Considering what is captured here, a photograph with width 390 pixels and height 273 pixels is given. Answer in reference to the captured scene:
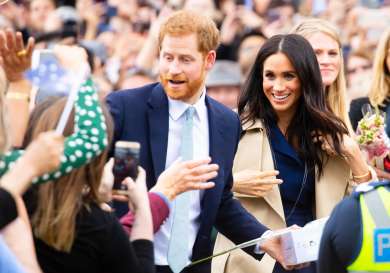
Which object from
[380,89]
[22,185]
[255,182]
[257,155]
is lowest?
[255,182]

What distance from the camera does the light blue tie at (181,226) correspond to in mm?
6879

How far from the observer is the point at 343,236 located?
5438 millimetres

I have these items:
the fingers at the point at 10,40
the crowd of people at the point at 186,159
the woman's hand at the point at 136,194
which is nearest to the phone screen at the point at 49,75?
the crowd of people at the point at 186,159

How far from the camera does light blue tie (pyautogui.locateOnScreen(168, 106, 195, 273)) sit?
6.88 meters

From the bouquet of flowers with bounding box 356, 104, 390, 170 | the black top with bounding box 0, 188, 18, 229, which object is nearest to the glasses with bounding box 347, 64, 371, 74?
the bouquet of flowers with bounding box 356, 104, 390, 170

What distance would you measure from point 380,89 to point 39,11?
7768 mm

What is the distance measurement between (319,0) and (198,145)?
9647 mm

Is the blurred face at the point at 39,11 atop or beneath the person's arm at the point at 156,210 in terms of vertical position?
beneath

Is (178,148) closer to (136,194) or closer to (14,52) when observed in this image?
(14,52)

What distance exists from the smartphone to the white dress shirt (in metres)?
1.30

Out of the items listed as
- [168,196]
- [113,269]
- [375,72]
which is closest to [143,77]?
[375,72]

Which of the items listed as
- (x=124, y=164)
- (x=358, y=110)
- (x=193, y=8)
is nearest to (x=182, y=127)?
(x=124, y=164)

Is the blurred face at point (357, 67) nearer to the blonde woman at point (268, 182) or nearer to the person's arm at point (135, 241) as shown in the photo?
the blonde woman at point (268, 182)

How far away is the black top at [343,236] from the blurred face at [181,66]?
1712 mm
